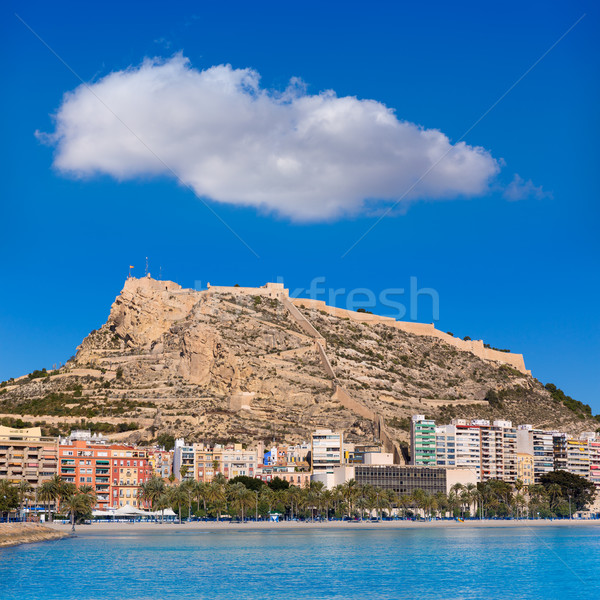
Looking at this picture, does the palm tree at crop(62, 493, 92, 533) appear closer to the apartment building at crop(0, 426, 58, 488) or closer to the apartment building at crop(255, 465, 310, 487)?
the apartment building at crop(0, 426, 58, 488)

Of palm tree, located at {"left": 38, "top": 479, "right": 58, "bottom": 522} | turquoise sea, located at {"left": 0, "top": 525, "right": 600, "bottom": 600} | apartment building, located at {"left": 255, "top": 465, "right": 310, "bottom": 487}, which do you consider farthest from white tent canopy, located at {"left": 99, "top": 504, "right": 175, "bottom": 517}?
apartment building, located at {"left": 255, "top": 465, "right": 310, "bottom": 487}

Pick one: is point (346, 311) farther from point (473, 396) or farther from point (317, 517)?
point (317, 517)

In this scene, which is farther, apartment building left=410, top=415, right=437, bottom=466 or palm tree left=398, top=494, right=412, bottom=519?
apartment building left=410, top=415, right=437, bottom=466

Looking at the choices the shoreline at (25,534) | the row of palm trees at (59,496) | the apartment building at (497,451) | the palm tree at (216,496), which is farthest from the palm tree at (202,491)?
the apartment building at (497,451)

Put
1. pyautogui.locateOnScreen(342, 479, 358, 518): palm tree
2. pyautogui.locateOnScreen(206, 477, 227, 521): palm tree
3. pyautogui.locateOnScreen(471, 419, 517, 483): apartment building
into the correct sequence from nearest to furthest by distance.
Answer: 1. pyautogui.locateOnScreen(206, 477, 227, 521): palm tree
2. pyautogui.locateOnScreen(342, 479, 358, 518): palm tree
3. pyautogui.locateOnScreen(471, 419, 517, 483): apartment building

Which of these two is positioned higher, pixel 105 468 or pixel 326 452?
pixel 326 452

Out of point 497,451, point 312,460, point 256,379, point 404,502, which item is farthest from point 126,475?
point 497,451

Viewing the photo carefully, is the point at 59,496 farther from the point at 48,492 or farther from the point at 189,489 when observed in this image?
the point at 189,489
